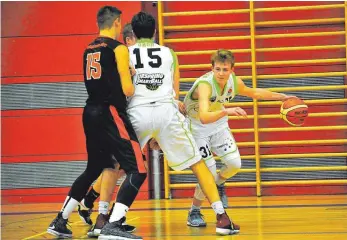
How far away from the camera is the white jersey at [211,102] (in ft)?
18.8

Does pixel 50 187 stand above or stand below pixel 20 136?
below

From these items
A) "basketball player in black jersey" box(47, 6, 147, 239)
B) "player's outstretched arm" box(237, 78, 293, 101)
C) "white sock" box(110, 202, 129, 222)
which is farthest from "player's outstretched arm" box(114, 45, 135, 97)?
"player's outstretched arm" box(237, 78, 293, 101)

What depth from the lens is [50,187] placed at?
9484 mm

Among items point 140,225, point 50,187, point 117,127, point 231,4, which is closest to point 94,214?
point 140,225

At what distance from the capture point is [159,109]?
5.12m

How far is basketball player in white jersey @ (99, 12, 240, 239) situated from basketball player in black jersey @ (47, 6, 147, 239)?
142mm

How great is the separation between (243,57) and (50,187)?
2.92m

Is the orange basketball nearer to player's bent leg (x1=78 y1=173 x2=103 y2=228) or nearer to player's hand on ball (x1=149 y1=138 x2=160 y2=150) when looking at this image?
player's hand on ball (x1=149 y1=138 x2=160 y2=150)

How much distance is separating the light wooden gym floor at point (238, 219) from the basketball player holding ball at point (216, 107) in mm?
458

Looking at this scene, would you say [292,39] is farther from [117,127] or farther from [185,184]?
[117,127]

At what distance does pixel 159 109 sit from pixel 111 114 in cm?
35

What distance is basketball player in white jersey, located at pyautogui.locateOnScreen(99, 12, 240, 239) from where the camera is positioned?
5.12m

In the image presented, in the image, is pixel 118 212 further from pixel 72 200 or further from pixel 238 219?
pixel 238 219

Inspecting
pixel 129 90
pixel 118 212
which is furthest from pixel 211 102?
pixel 118 212
